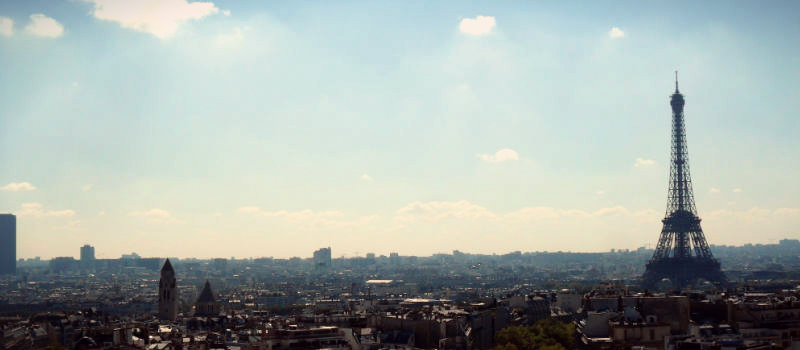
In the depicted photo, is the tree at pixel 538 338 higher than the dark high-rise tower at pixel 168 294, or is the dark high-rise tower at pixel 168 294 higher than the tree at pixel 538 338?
the dark high-rise tower at pixel 168 294

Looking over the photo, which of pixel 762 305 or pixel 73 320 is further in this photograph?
pixel 73 320

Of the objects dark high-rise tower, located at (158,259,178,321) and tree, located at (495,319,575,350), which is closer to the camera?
tree, located at (495,319,575,350)

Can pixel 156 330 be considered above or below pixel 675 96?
below

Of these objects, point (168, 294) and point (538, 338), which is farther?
point (168, 294)

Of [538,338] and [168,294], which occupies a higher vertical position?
[168,294]

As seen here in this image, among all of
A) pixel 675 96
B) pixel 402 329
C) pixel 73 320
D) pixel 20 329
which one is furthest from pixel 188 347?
pixel 675 96

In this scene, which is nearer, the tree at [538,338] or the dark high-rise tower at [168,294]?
the tree at [538,338]

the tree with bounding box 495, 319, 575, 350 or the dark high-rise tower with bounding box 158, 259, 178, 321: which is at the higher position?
the dark high-rise tower with bounding box 158, 259, 178, 321

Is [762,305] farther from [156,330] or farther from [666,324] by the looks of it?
[156,330]
